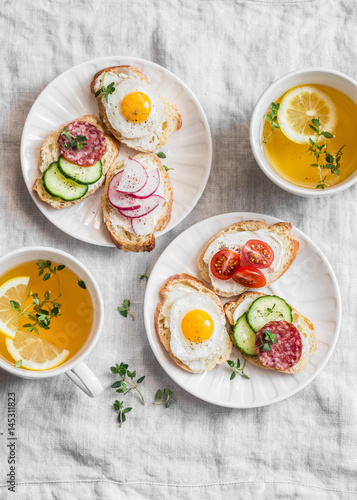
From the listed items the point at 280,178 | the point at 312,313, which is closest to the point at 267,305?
the point at 312,313

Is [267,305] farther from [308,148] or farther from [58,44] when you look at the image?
[58,44]

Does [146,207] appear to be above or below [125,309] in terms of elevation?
above

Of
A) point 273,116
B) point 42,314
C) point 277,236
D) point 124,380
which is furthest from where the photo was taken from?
point 124,380

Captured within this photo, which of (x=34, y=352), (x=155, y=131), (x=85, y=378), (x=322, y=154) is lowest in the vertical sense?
(x=85, y=378)

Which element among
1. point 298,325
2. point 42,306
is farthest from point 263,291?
point 42,306

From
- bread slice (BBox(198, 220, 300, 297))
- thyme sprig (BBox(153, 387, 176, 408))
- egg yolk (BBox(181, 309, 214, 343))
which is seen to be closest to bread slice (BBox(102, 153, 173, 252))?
bread slice (BBox(198, 220, 300, 297))

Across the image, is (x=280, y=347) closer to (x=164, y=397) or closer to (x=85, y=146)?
(x=164, y=397)

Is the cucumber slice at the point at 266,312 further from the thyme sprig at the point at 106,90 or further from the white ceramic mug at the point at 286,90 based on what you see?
the thyme sprig at the point at 106,90

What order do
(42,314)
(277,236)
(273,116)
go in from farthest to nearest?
(277,236) < (273,116) < (42,314)
